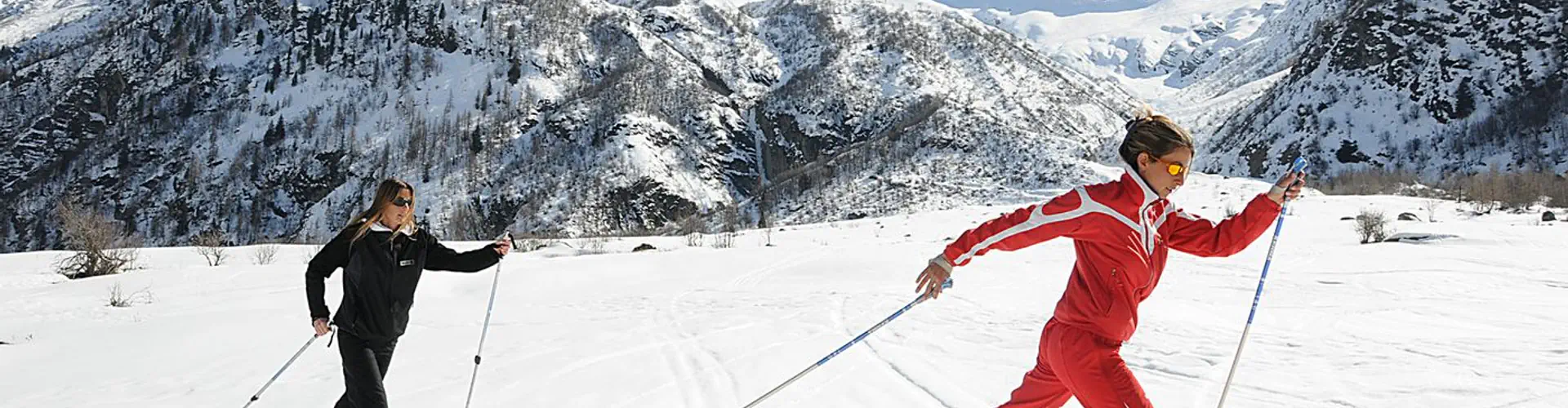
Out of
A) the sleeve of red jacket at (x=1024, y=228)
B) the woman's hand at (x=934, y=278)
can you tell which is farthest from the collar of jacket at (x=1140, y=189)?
the woman's hand at (x=934, y=278)

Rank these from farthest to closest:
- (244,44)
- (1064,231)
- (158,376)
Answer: (244,44), (158,376), (1064,231)

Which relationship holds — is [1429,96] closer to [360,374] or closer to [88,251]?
[360,374]

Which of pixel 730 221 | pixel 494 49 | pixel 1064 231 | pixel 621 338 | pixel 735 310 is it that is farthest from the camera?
pixel 494 49

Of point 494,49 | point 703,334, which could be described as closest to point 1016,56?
point 494,49

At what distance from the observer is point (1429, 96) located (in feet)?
298

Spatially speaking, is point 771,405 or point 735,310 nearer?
point 771,405

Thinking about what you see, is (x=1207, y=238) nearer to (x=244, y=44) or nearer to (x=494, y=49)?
(x=494, y=49)

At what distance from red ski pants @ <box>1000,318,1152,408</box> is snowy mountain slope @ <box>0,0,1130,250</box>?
302 feet

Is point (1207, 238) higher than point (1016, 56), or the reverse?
point (1016, 56)

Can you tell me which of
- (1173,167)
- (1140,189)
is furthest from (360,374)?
(1173,167)

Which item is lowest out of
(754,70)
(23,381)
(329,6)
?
(23,381)

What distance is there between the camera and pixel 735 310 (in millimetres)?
11477

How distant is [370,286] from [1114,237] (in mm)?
3580

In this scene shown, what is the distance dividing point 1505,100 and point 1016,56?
78072mm
